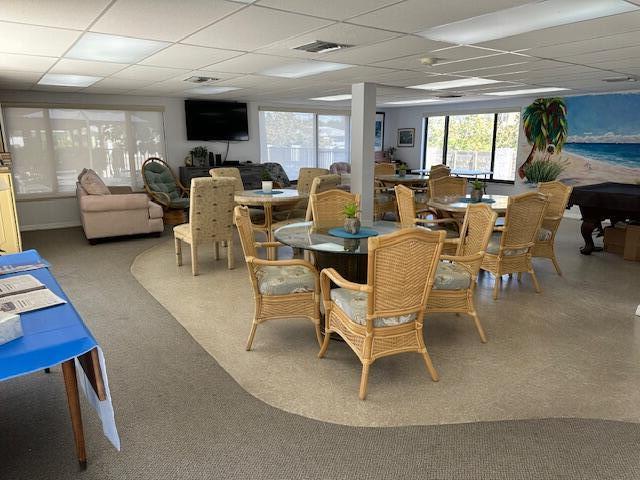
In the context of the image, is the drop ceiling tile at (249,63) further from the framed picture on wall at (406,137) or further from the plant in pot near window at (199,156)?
the framed picture on wall at (406,137)

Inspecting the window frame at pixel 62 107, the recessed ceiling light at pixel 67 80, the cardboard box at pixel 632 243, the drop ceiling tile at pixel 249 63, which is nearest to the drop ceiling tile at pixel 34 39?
the drop ceiling tile at pixel 249 63

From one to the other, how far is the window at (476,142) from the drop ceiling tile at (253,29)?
294 inches

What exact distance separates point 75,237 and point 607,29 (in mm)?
6992

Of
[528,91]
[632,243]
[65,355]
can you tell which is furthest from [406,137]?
[65,355]

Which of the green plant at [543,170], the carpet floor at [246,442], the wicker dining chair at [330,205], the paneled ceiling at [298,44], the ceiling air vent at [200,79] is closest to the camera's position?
the carpet floor at [246,442]

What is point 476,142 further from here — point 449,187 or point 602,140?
point 449,187

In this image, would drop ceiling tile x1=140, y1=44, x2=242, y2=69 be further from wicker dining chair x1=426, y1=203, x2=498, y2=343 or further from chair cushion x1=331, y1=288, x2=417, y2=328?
wicker dining chair x1=426, y1=203, x2=498, y2=343

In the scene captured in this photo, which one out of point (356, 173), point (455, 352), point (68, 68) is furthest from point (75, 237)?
point (455, 352)

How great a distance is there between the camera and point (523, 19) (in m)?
3.16

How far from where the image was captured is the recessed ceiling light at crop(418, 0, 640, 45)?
2844 mm

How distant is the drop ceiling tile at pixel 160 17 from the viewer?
106 inches

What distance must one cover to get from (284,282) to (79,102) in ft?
21.5

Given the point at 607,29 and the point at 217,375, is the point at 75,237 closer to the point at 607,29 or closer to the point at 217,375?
the point at 217,375

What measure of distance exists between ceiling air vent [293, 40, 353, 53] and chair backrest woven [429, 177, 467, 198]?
2685 mm
